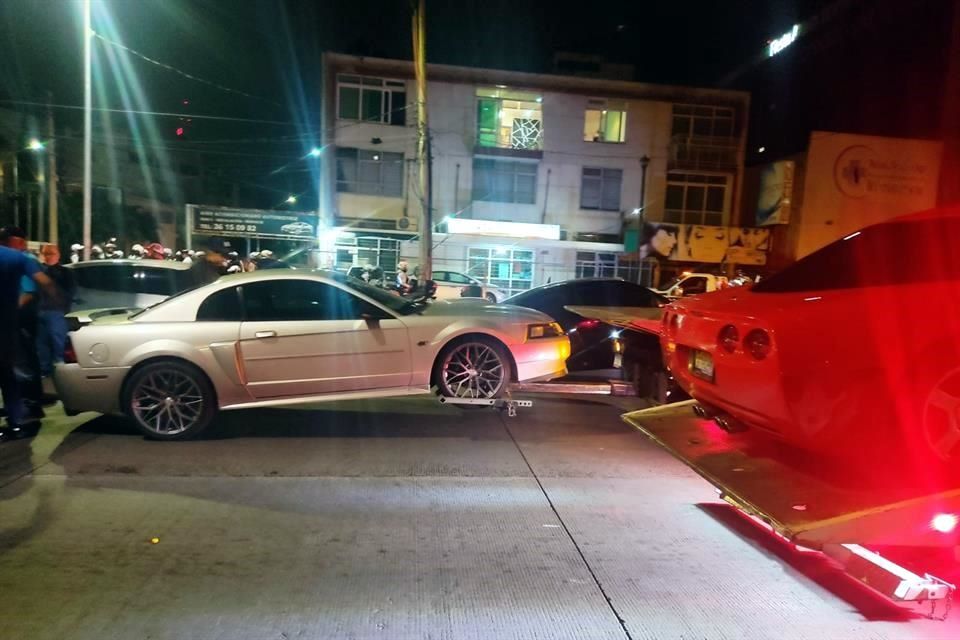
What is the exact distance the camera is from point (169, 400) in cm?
539

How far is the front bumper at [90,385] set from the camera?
17.4 feet

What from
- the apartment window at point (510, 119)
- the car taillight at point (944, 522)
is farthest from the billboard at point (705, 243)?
the car taillight at point (944, 522)

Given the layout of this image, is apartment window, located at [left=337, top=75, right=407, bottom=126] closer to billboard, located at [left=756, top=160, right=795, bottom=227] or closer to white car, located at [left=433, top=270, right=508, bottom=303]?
white car, located at [left=433, top=270, right=508, bottom=303]

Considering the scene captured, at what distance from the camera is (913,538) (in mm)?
2646

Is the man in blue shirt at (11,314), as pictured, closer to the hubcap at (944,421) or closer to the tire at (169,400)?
the tire at (169,400)

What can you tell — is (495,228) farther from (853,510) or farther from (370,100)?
(853,510)

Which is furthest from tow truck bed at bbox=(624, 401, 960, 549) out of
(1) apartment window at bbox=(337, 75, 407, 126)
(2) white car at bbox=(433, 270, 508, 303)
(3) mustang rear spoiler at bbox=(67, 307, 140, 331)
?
(1) apartment window at bbox=(337, 75, 407, 126)

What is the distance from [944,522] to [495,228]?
21834 millimetres

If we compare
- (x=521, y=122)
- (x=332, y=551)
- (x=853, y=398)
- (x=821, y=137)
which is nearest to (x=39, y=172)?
(x=521, y=122)

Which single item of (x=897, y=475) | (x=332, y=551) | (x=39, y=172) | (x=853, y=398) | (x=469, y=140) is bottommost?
(x=332, y=551)

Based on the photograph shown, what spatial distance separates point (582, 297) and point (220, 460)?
5457 mm

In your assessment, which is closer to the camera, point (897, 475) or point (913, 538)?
point (913, 538)

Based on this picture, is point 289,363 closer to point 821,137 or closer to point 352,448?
point 352,448

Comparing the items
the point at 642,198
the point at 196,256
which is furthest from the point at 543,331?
the point at 642,198
